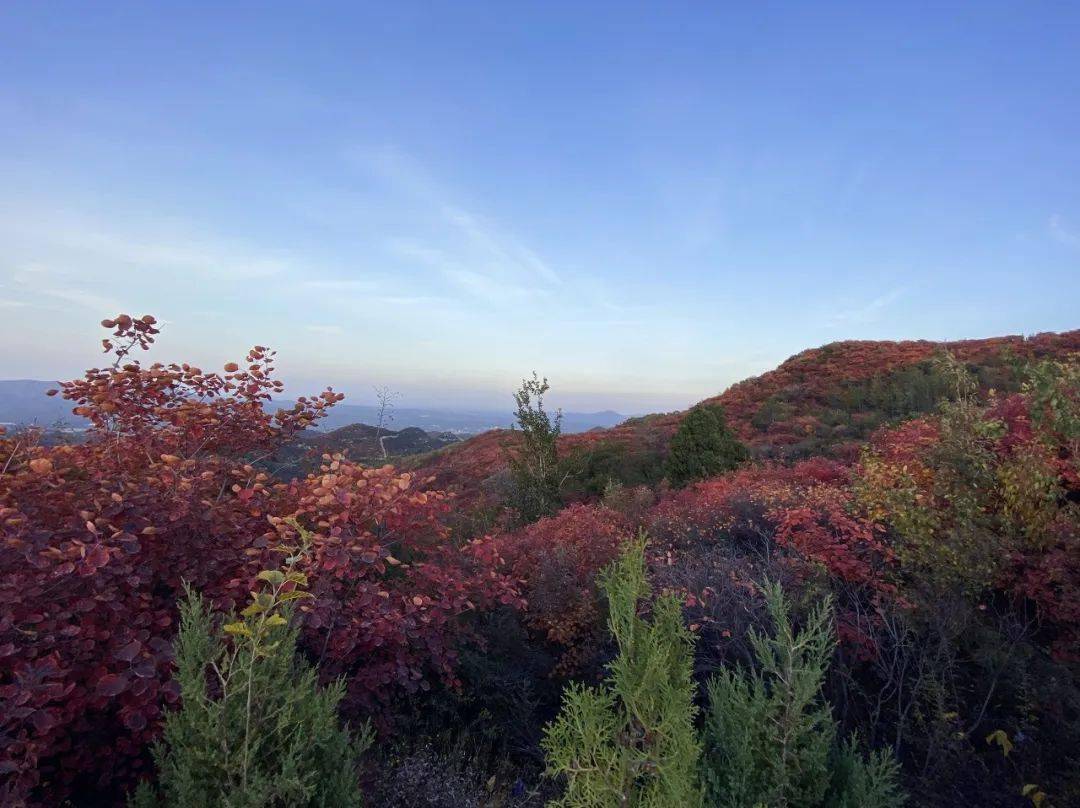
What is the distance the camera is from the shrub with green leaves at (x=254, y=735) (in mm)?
2029

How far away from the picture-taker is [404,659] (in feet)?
11.7

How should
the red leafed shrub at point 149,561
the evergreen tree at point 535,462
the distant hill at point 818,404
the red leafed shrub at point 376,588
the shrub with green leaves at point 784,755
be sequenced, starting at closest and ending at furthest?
the shrub with green leaves at point 784,755 → the red leafed shrub at point 149,561 → the red leafed shrub at point 376,588 → the evergreen tree at point 535,462 → the distant hill at point 818,404

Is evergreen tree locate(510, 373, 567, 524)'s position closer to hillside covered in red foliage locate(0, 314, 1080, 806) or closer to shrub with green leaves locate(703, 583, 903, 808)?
hillside covered in red foliage locate(0, 314, 1080, 806)

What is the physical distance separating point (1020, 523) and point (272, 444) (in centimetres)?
573

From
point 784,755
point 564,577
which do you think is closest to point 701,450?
point 564,577

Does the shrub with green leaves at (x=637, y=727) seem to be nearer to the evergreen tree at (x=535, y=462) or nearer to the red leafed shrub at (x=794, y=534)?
the red leafed shrub at (x=794, y=534)

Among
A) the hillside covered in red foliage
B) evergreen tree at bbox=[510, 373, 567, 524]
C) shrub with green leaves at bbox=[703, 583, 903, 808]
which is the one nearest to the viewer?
shrub with green leaves at bbox=[703, 583, 903, 808]

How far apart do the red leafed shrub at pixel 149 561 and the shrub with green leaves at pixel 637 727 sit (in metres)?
1.46

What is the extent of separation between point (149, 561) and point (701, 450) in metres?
11.9

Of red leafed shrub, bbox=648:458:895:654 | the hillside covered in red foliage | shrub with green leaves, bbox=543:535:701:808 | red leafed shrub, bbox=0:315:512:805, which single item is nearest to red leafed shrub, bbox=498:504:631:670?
the hillside covered in red foliage

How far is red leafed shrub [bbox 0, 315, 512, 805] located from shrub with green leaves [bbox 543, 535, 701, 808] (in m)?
1.46

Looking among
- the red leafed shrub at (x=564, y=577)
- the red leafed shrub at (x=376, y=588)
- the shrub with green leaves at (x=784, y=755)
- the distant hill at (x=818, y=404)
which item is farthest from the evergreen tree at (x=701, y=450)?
the shrub with green leaves at (x=784, y=755)

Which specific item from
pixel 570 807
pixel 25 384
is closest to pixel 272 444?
pixel 570 807

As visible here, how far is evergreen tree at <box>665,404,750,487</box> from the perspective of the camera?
13281 mm
